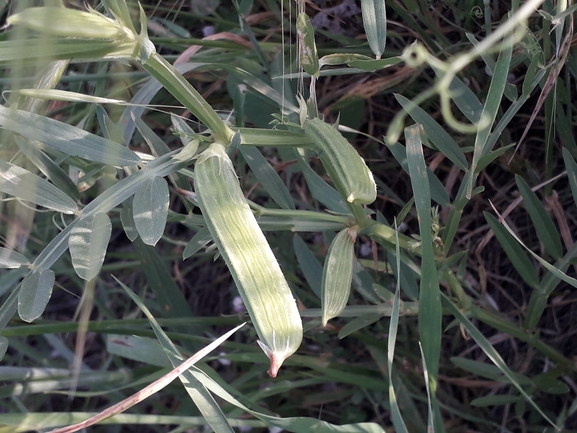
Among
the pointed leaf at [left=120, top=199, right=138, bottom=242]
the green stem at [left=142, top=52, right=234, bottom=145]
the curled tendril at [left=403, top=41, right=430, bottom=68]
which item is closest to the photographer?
the curled tendril at [left=403, top=41, right=430, bottom=68]

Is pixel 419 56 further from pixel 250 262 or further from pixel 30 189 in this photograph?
pixel 30 189

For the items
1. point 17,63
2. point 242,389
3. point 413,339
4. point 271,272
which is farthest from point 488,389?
point 17,63

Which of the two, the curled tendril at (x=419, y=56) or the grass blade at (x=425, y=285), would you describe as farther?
the grass blade at (x=425, y=285)

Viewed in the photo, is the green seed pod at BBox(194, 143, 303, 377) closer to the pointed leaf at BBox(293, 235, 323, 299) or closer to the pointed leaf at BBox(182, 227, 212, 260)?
the pointed leaf at BBox(182, 227, 212, 260)

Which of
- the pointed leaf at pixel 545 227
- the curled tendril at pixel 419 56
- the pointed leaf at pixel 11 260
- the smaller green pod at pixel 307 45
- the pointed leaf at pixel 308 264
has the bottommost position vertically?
the pointed leaf at pixel 308 264

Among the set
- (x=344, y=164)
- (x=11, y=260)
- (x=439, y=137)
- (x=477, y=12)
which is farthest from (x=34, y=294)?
(x=477, y=12)

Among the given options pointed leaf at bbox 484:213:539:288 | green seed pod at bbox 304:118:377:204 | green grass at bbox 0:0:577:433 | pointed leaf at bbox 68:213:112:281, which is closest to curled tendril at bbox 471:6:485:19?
green grass at bbox 0:0:577:433

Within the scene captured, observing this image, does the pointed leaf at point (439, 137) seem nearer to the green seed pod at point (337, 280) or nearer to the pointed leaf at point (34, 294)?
the green seed pod at point (337, 280)

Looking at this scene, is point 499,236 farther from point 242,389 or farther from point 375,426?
point 242,389

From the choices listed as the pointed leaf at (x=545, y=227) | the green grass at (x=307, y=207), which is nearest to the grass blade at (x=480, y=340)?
the green grass at (x=307, y=207)
